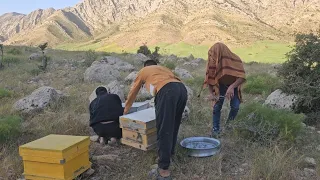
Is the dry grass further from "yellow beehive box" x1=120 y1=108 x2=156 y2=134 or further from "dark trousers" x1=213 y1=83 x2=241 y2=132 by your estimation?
"yellow beehive box" x1=120 y1=108 x2=156 y2=134

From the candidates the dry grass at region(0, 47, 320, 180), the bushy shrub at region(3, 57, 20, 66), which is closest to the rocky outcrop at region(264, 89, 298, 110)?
the dry grass at region(0, 47, 320, 180)

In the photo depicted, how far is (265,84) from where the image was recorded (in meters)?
9.44

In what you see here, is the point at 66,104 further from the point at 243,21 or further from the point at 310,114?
the point at 243,21

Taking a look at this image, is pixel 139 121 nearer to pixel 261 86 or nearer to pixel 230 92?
pixel 230 92

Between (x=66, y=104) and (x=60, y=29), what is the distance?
92.6 m

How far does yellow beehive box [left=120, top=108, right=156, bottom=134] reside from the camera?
15.1ft

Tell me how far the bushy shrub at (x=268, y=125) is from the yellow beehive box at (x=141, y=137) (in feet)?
4.42

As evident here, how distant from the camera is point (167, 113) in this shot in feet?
13.2

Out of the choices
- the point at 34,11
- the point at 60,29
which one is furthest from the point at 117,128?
the point at 34,11

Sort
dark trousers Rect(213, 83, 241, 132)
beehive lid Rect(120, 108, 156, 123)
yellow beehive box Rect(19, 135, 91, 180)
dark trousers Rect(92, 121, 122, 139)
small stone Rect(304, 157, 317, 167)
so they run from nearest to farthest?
yellow beehive box Rect(19, 135, 91, 180)
small stone Rect(304, 157, 317, 167)
beehive lid Rect(120, 108, 156, 123)
dark trousers Rect(92, 121, 122, 139)
dark trousers Rect(213, 83, 241, 132)

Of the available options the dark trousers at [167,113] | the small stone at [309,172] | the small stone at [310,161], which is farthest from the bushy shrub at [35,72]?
the small stone at [309,172]

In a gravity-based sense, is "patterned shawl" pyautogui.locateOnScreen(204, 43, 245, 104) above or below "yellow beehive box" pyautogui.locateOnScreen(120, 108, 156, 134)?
above

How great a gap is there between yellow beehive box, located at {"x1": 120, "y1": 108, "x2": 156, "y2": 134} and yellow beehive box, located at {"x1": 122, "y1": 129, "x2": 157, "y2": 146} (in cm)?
7

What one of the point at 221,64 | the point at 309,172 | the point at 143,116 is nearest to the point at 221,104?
the point at 221,64
